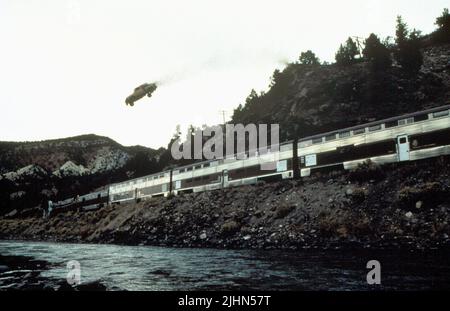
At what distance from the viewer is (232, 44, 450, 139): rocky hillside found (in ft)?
184

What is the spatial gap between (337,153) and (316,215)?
850 centimetres

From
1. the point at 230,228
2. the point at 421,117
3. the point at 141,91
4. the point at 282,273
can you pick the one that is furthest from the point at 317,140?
the point at 282,273

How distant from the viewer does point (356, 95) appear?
6316 centimetres

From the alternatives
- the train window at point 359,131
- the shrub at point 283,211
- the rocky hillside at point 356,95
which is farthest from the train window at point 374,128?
the rocky hillside at point 356,95

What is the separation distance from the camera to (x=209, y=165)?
40406mm

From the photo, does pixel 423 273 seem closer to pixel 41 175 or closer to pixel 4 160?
pixel 41 175

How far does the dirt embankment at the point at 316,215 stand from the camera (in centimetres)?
1817

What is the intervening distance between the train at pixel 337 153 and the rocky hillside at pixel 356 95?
76.6 feet

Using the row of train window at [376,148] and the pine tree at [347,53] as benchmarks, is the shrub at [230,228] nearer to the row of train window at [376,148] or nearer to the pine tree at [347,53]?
the row of train window at [376,148]

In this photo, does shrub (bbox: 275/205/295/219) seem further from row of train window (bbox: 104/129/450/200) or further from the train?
row of train window (bbox: 104/129/450/200)

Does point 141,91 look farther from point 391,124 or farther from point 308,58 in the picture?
point 308,58

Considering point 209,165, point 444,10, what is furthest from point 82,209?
point 444,10

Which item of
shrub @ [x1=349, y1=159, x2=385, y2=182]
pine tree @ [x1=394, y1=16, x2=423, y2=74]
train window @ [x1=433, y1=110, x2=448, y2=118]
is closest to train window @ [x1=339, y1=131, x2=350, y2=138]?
shrub @ [x1=349, y1=159, x2=385, y2=182]

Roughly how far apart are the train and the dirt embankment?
4.72 feet
